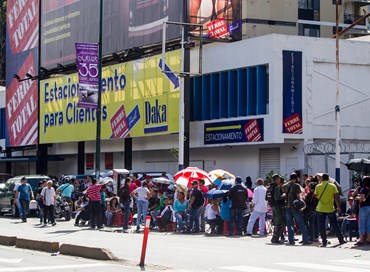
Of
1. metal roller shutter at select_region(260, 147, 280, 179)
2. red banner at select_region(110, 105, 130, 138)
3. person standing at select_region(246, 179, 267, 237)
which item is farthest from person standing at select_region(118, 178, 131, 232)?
red banner at select_region(110, 105, 130, 138)

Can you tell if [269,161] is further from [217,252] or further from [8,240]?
[217,252]

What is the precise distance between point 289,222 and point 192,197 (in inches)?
216

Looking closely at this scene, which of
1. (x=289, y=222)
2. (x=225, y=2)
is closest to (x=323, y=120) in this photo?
(x=225, y=2)

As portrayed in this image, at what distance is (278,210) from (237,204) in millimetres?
3156

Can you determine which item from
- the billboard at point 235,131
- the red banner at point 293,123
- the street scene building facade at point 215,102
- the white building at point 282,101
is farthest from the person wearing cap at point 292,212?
the billboard at point 235,131

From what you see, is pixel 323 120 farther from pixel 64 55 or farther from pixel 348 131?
pixel 64 55

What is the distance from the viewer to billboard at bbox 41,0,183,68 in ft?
146

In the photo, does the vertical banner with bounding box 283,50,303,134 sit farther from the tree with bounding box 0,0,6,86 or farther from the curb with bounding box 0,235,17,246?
the tree with bounding box 0,0,6,86

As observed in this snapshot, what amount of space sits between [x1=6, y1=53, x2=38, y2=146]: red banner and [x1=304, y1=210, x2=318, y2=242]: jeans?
3725 cm

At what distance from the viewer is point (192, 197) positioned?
28.3 meters

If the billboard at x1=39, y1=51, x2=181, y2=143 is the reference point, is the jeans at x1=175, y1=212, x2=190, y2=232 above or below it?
below

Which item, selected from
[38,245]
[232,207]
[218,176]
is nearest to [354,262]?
[38,245]

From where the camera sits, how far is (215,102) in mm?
42969

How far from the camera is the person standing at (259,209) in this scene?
1037 inches
